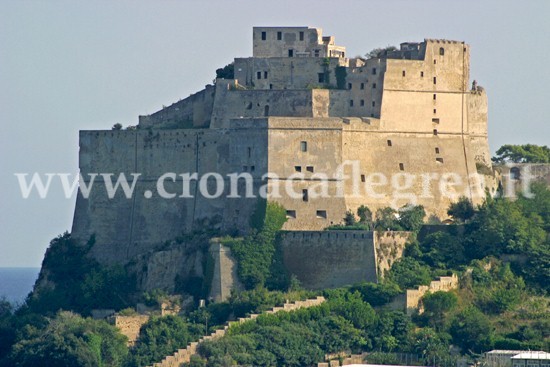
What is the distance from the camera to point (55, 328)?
66.4 metres

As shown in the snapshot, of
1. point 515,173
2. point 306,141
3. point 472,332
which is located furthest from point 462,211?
point 472,332

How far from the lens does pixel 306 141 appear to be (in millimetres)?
68875

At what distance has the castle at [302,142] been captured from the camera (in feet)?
226

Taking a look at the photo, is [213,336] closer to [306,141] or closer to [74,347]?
[74,347]

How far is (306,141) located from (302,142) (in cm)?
15

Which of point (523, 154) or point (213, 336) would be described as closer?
point (213, 336)

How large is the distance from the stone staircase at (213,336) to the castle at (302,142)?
3.92m

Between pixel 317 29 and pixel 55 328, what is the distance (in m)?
16.2

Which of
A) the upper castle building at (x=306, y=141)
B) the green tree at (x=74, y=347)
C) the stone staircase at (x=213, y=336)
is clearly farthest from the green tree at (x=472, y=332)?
the green tree at (x=74, y=347)

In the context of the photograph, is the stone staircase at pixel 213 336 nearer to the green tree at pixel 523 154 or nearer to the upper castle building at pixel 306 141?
the upper castle building at pixel 306 141

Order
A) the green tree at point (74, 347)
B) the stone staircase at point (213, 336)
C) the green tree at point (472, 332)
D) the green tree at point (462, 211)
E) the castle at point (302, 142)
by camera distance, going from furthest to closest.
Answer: the green tree at point (462, 211) < the castle at point (302, 142) < the green tree at point (74, 347) < the green tree at point (472, 332) < the stone staircase at point (213, 336)

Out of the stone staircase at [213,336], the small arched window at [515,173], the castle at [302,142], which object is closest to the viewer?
the stone staircase at [213,336]

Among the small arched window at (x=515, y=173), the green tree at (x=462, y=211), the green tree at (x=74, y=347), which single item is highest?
the small arched window at (x=515, y=173)

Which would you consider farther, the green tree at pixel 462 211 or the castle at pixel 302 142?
the green tree at pixel 462 211
